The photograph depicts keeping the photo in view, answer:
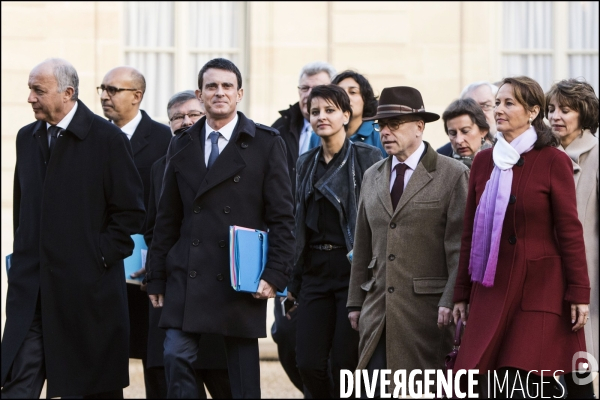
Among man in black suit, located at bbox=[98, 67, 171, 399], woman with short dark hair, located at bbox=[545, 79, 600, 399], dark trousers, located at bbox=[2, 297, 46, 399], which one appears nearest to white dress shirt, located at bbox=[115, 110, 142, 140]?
man in black suit, located at bbox=[98, 67, 171, 399]

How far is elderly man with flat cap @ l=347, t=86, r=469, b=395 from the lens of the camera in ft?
24.7

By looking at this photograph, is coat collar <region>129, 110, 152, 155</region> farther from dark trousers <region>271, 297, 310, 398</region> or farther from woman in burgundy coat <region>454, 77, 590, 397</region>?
woman in burgundy coat <region>454, 77, 590, 397</region>

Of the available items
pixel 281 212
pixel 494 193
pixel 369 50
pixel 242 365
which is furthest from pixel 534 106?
pixel 369 50

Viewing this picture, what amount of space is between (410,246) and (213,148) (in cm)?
127

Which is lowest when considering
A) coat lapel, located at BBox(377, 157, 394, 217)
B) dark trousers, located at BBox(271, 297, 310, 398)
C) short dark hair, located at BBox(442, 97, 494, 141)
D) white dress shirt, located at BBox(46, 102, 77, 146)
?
dark trousers, located at BBox(271, 297, 310, 398)

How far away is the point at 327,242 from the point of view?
8336 millimetres

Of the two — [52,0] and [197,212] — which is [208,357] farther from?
[52,0]

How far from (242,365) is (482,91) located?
315 centimetres

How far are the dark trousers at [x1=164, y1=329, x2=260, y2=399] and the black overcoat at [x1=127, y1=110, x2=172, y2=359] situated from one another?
1.63 metres

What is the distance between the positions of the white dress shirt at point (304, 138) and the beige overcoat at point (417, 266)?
7.01 feet

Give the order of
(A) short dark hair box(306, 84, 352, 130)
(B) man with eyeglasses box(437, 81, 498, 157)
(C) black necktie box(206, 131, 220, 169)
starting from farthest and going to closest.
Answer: (B) man with eyeglasses box(437, 81, 498, 157), (A) short dark hair box(306, 84, 352, 130), (C) black necktie box(206, 131, 220, 169)

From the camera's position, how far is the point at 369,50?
13141 mm

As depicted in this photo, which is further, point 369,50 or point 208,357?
point 369,50

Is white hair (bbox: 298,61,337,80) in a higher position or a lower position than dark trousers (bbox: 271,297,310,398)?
higher
